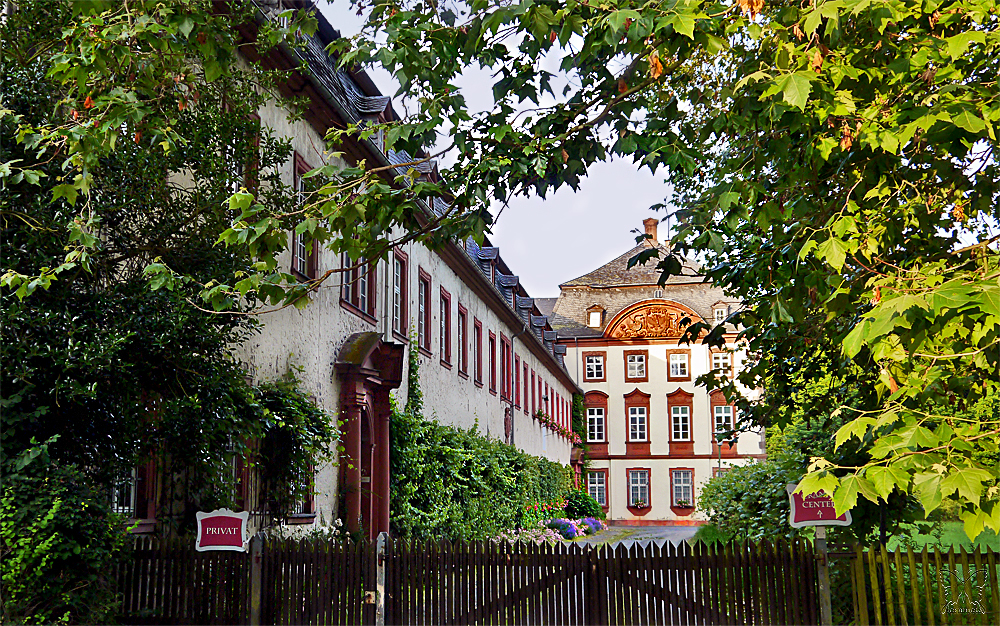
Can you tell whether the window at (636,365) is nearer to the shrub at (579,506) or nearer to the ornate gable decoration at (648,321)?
the ornate gable decoration at (648,321)

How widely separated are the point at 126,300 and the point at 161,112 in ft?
4.93

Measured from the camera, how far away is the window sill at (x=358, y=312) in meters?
14.9

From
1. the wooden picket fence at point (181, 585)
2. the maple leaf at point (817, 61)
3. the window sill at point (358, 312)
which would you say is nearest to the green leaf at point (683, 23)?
the maple leaf at point (817, 61)

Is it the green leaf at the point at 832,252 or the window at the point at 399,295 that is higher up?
the window at the point at 399,295

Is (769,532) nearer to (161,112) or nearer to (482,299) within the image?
(161,112)

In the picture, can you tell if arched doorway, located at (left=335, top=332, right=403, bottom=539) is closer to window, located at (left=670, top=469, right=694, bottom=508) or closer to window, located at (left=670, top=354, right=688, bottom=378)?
window, located at (left=670, top=469, right=694, bottom=508)

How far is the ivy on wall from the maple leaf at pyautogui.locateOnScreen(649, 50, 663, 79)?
11.3 meters

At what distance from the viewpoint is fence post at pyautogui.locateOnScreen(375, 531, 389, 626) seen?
945 centimetres

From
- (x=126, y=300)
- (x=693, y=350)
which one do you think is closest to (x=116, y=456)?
(x=126, y=300)

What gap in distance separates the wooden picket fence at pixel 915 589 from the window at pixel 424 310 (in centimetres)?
1124

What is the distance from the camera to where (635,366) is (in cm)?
5059

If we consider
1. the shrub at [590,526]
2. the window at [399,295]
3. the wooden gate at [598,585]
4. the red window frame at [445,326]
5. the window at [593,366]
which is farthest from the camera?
the window at [593,366]

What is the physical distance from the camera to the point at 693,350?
49344mm

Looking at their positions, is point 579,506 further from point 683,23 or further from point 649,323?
point 683,23
